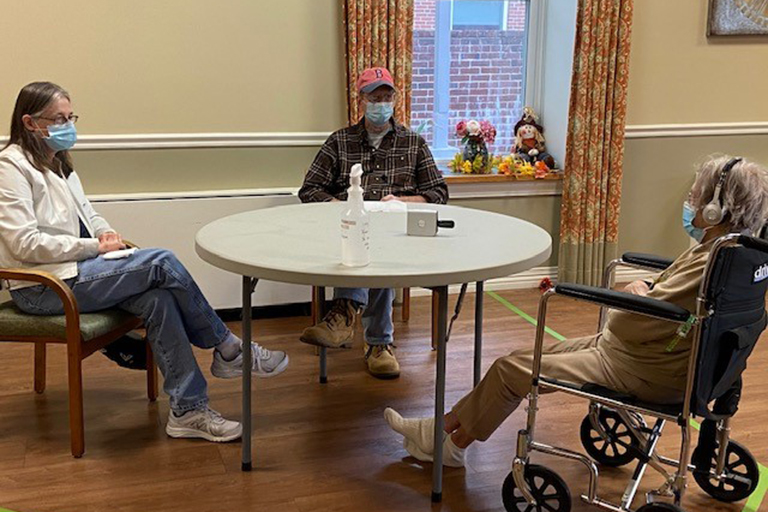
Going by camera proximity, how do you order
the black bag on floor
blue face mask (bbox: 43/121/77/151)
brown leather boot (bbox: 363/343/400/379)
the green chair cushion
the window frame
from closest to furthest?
the green chair cushion → blue face mask (bbox: 43/121/77/151) → the black bag on floor → brown leather boot (bbox: 363/343/400/379) → the window frame

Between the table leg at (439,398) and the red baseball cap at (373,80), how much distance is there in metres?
1.33

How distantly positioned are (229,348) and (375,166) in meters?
1.13

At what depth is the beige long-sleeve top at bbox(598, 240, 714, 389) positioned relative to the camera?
202cm

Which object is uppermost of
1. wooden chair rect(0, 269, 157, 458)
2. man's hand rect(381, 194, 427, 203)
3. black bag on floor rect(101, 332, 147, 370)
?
man's hand rect(381, 194, 427, 203)

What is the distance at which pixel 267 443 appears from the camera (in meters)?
2.71

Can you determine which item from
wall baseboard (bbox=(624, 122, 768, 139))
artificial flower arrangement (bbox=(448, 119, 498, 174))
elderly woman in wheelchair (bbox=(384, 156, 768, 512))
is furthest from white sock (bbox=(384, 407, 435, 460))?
wall baseboard (bbox=(624, 122, 768, 139))

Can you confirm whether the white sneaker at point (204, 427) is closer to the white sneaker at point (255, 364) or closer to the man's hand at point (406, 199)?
Result: the white sneaker at point (255, 364)

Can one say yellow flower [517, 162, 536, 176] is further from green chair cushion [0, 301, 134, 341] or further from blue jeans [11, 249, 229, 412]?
green chair cushion [0, 301, 134, 341]

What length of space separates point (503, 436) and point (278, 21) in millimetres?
2153

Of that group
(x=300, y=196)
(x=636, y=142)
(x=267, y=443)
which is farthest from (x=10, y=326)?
(x=636, y=142)

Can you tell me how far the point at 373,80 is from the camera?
136 inches

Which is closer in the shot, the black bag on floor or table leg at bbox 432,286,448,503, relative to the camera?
table leg at bbox 432,286,448,503

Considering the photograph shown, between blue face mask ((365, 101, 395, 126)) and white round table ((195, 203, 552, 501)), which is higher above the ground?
blue face mask ((365, 101, 395, 126))

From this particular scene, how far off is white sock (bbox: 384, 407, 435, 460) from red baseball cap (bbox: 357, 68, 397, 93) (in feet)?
4.62
